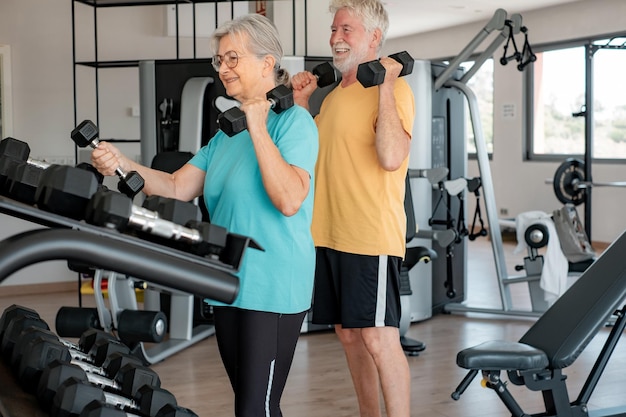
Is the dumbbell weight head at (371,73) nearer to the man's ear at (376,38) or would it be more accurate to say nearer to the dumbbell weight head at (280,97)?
the man's ear at (376,38)

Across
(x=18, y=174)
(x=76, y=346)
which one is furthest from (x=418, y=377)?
(x=18, y=174)

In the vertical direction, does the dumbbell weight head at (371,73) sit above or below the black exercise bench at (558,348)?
above

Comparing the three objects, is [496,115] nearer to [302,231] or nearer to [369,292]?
[369,292]

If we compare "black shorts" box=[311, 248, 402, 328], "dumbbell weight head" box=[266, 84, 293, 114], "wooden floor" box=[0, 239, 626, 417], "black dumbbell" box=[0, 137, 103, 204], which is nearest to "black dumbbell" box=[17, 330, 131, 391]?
"black dumbbell" box=[0, 137, 103, 204]

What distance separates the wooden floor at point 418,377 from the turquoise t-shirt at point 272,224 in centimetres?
154

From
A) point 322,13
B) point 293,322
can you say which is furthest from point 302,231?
point 322,13

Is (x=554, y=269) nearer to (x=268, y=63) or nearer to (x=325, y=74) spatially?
(x=325, y=74)

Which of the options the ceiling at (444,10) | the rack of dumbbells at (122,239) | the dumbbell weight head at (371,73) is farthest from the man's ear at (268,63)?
the ceiling at (444,10)

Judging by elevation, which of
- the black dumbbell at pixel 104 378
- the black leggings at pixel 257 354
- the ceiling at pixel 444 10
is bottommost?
the black leggings at pixel 257 354

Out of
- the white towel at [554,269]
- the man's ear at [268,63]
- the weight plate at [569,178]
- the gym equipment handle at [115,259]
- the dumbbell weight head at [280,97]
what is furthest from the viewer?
the weight plate at [569,178]

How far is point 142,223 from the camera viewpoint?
2.79 feet

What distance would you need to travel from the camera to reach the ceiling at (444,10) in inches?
353

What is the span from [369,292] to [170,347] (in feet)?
6.43

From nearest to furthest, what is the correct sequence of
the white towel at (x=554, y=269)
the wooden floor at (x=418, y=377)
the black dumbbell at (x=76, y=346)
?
the black dumbbell at (x=76, y=346)
the wooden floor at (x=418, y=377)
the white towel at (x=554, y=269)
